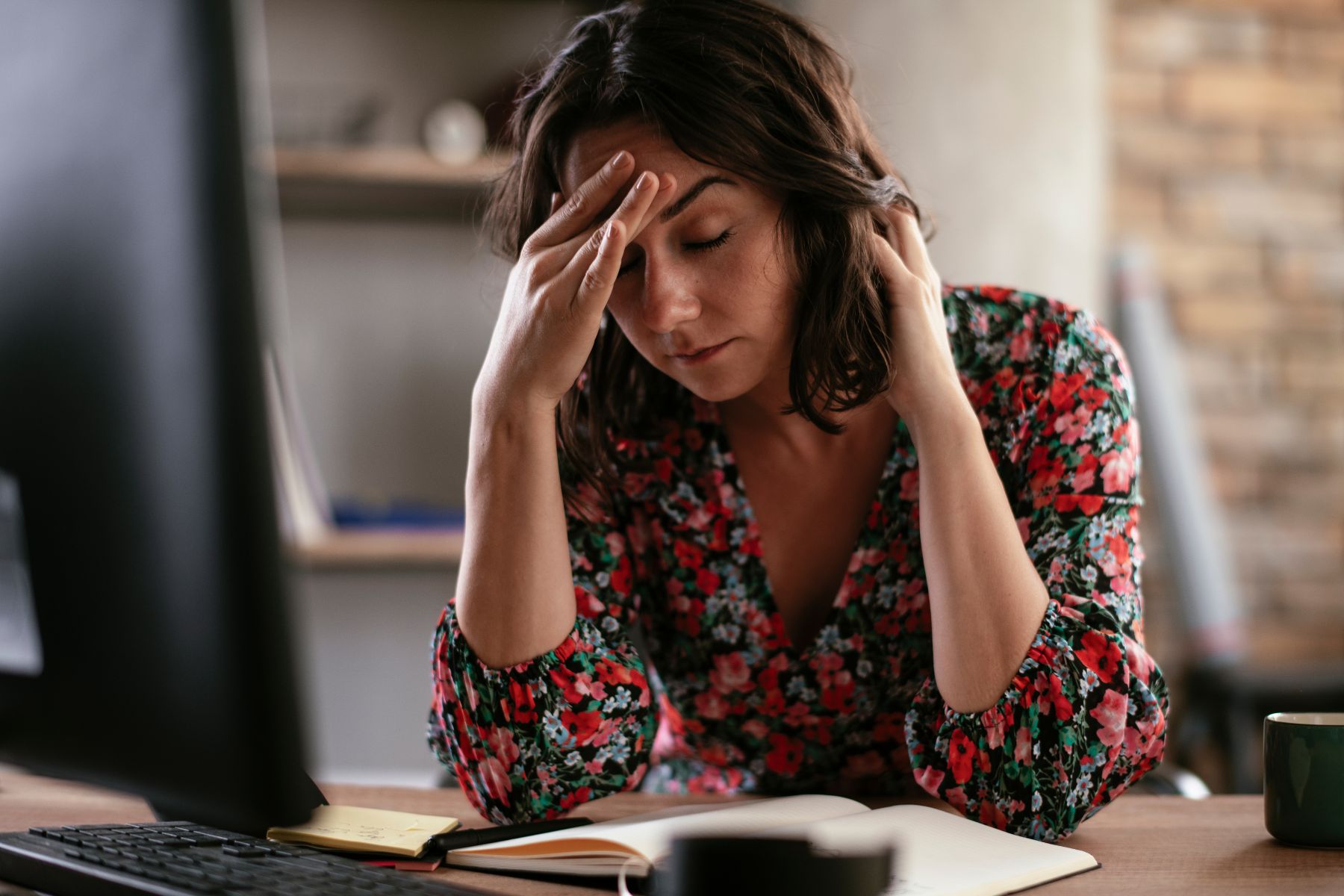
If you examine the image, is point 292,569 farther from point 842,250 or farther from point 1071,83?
point 1071,83

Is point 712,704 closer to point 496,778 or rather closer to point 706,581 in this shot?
point 706,581

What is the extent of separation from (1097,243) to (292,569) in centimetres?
196

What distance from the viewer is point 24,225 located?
0.58 meters

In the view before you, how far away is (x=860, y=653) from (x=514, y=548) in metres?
0.36

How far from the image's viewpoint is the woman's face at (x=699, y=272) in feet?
3.41

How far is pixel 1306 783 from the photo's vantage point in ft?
2.80

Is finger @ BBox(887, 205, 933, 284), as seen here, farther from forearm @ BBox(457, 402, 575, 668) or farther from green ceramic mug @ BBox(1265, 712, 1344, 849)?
green ceramic mug @ BBox(1265, 712, 1344, 849)

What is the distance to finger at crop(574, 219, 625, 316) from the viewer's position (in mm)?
1009

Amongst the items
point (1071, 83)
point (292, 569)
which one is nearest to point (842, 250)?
point (292, 569)

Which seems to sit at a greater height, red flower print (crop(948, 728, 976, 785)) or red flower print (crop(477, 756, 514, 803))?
red flower print (crop(948, 728, 976, 785))

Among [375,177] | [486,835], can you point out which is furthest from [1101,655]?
[375,177]

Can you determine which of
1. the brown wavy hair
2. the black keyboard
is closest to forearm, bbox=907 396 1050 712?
the brown wavy hair

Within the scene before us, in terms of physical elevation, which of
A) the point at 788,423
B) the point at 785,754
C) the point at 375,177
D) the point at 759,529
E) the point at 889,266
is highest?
the point at 375,177

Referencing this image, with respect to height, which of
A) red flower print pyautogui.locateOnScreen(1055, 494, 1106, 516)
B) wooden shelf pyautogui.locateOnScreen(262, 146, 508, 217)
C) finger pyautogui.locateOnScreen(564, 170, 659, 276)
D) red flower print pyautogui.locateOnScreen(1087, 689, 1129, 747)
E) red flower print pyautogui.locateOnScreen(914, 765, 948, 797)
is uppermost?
wooden shelf pyautogui.locateOnScreen(262, 146, 508, 217)
